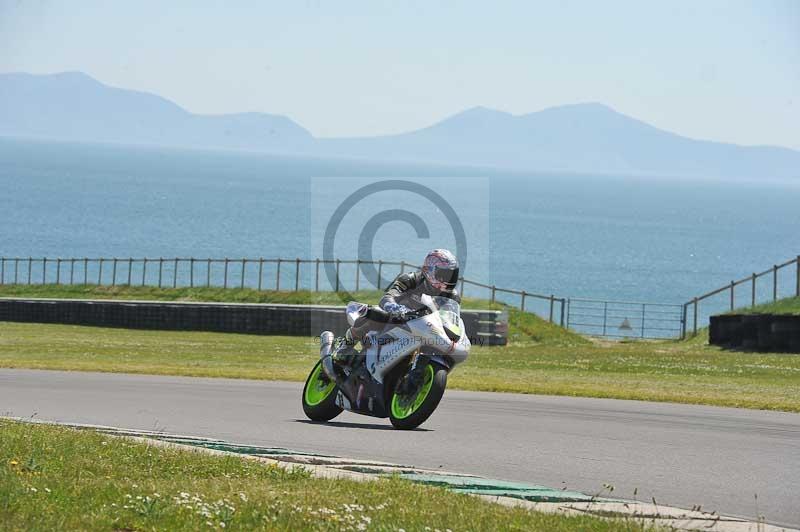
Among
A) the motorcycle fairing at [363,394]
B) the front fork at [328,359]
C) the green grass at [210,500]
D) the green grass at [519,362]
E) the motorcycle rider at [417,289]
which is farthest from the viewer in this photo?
the green grass at [519,362]

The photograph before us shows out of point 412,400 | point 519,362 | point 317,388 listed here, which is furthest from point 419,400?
point 519,362

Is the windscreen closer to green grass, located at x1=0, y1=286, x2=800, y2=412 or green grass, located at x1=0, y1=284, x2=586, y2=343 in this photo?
green grass, located at x1=0, y1=286, x2=800, y2=412

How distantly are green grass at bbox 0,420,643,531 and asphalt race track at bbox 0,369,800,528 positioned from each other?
1593 millimetres

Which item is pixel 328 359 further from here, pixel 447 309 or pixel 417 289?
pixel 447 309

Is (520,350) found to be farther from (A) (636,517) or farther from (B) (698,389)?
(A) (636,517)

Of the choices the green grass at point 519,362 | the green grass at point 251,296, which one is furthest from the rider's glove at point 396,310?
the green grass at point 251,296

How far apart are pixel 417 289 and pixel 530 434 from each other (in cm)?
190

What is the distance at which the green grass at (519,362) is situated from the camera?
19609 millimetres

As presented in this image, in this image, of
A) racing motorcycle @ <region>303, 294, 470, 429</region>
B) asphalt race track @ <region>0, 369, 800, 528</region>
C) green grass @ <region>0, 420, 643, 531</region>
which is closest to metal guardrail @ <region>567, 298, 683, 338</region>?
asphalt race track @ <region>0, 369, 800, 528</region>

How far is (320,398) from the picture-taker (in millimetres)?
13914

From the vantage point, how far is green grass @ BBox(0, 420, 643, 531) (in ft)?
24.7

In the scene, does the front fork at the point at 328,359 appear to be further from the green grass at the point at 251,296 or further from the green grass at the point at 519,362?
the green grass at the point at 251,296

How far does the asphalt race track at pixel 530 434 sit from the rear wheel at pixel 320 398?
23cm

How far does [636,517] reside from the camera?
8.13 meters
